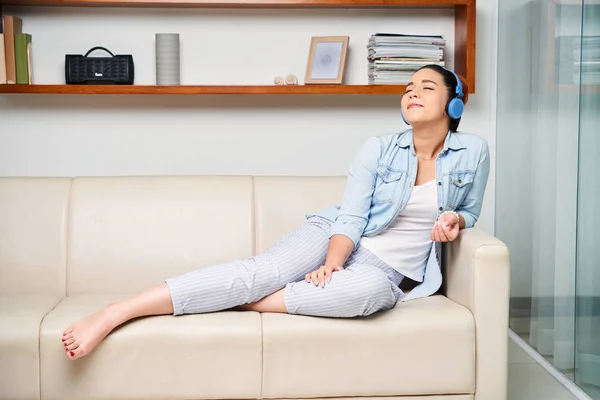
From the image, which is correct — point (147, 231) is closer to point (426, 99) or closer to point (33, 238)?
point (33, 238)

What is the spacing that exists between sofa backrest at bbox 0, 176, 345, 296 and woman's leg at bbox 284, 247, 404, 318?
55 cm

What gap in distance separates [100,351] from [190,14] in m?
1.69

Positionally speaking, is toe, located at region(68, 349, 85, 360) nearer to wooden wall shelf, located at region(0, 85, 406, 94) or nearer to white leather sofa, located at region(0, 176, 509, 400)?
white leather sofa, located at region(0, 176, 509, 400)

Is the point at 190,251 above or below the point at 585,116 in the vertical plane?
below

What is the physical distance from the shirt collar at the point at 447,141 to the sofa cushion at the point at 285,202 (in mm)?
420

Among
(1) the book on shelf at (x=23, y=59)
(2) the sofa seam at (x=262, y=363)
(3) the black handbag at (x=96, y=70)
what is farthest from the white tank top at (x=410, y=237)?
(1) the book on shelf at (x=23, y=59)

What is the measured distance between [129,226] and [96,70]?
0.77 metres

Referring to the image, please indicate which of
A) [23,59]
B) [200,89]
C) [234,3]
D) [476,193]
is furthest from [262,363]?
[23,59]

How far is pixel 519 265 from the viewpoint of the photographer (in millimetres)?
3311

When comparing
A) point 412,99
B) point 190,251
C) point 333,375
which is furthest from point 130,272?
point 412,99

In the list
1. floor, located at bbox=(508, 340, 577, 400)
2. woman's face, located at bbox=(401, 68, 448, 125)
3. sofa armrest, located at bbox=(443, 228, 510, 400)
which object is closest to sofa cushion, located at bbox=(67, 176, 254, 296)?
woman's face, located at bbox=(401, 68, 448, 125)

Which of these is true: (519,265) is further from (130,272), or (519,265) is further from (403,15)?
(130,272)

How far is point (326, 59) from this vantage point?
131 inches

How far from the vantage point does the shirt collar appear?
2.57 m
